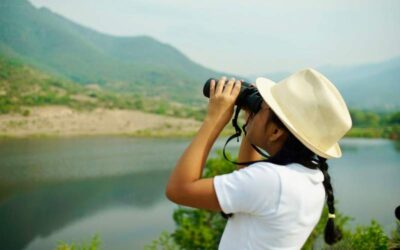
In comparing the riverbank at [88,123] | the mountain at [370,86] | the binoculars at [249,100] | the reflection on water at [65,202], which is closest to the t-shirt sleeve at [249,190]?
the binoculars at [249,100]

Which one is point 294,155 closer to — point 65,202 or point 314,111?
point 314,111

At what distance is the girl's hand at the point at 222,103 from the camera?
A: 680 millimetres

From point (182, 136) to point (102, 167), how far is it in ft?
34.5

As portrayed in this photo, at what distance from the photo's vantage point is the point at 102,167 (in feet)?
51.8

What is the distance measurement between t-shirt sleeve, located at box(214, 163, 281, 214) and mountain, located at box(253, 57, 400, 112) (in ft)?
243

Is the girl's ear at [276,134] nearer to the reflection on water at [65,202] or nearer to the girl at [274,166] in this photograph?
the girl at [274,166]

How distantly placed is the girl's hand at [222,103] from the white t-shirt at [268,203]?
0.09 meters

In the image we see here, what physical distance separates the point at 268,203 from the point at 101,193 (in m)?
12.9

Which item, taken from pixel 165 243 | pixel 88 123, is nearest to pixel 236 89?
pixel 165 243

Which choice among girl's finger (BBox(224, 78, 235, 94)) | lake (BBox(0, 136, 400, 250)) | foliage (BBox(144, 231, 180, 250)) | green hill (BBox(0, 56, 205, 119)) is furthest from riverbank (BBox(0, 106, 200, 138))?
girl's finger (BBox(224, 78, 235, 94))

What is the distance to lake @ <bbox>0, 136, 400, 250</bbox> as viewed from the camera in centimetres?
1029

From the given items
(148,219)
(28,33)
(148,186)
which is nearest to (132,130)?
(148,186)

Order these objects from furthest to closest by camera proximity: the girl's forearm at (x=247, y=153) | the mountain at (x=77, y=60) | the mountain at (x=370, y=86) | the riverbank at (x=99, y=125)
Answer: the mountain at (x=370, y=86) → the mountain at (x=77, y=60) → the riverbank at (x=99, y=125) → the girl's forearm at (x=247, y=153)

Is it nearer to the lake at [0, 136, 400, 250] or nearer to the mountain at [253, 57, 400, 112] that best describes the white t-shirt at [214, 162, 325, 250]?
the lake at [0, 136, 400, 250]
